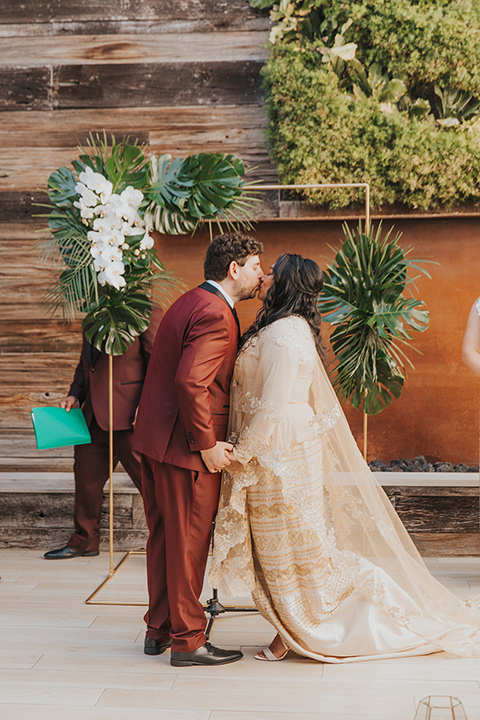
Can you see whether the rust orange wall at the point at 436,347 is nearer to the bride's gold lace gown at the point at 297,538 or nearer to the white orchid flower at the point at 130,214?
the white orchid flower at the point at 130,214

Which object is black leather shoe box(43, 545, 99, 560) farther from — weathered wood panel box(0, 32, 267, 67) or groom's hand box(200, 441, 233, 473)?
weathered wood panel box(0, 32, 267, 67)

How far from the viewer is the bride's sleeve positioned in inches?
109

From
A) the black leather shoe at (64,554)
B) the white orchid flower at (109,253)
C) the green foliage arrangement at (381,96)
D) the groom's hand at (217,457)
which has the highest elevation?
the green foliage arrangement at (381,96)

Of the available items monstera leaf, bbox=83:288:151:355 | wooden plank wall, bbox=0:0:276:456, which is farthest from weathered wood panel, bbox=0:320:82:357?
monstera leaf, bbox=83:288:151:355

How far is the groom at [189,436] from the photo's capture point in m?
2.70

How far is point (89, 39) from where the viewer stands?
16.2 ft

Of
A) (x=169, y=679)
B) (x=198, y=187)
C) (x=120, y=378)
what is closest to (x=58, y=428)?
(x=120, y=378)

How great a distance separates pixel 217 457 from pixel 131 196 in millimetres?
1385

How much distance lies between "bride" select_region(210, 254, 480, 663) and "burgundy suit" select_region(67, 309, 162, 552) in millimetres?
1245

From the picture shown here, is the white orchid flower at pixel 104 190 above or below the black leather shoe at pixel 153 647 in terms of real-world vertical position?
above

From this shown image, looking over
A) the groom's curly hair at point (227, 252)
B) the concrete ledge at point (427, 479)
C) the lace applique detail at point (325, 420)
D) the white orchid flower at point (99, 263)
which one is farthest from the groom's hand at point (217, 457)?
the concrete ledge at point (427, 479)

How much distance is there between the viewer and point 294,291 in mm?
2867

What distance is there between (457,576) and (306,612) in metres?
1.31

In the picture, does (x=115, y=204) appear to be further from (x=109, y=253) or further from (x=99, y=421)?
(x=99, y=421)
